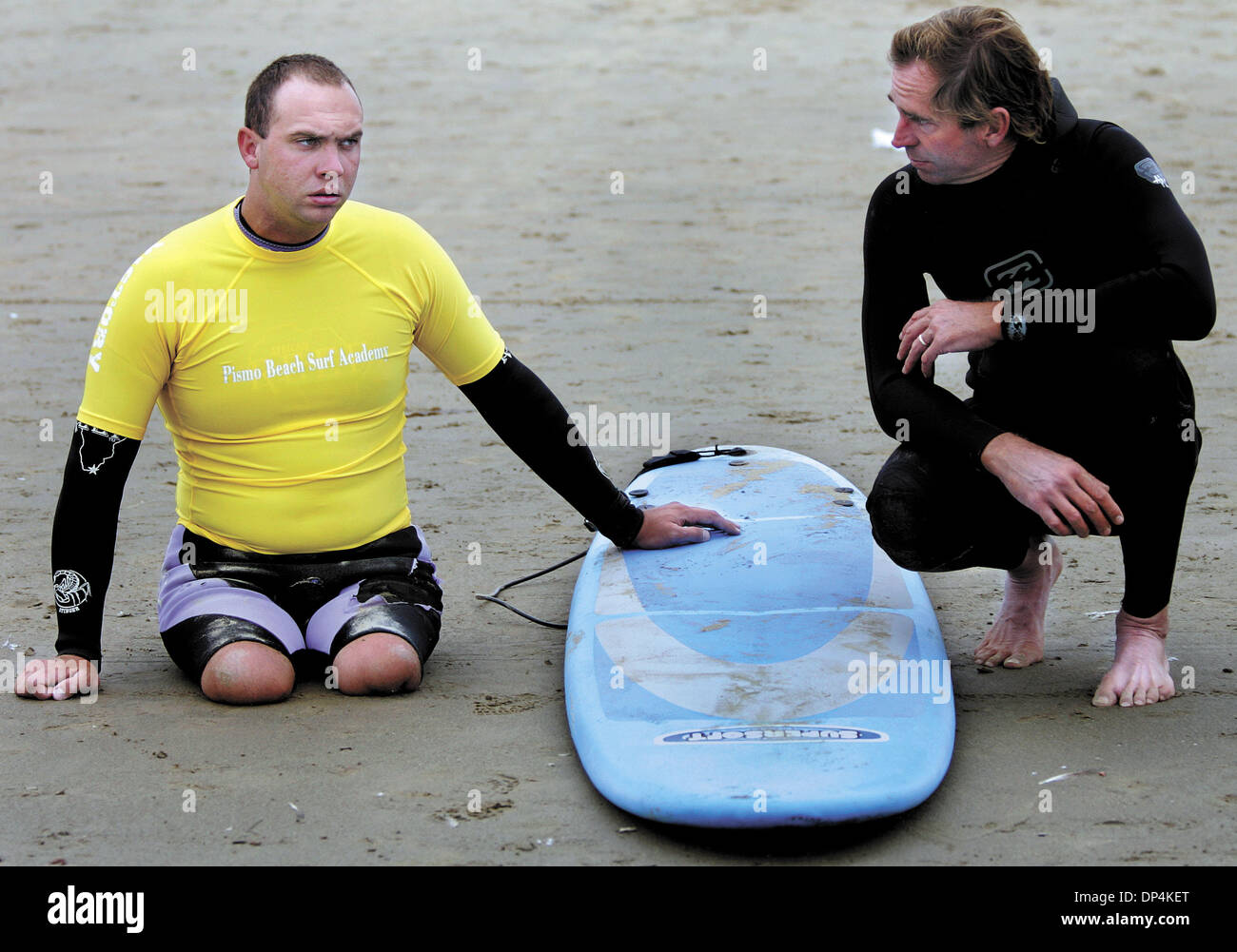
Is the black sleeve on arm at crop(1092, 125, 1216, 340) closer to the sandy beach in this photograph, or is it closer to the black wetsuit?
the black wetsuit

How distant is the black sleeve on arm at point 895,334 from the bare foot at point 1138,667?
49cm

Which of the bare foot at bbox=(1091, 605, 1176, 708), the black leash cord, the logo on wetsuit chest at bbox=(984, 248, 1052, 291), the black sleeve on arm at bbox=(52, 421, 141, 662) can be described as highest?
the logo on wetsuit chest at bbox=(984, 248, 1052, 291)

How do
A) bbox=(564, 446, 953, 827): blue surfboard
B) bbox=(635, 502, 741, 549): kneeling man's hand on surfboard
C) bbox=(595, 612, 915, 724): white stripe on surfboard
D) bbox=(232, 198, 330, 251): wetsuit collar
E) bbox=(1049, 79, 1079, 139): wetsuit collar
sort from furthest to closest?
bbox=(635, 502, 741, 549): kneeling man's hand on surfboard < bbox=(232, 198, 330, 251): wetsuit collar < bbox=(1049, 79, 1079, 139): wetsuit collar < bbox=(595, 612, 915, 724): white stripe on surfboard < bbox=(564, 446, 953, 827): blue surfboard

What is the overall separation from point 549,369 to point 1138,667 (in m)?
2.85

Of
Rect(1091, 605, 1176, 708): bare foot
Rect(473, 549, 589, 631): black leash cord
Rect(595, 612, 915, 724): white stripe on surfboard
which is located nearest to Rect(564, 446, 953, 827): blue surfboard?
Rect(595, 612, 915, 724): white stripe on surfboard

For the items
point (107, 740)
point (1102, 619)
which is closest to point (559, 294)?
point (1102, 619)

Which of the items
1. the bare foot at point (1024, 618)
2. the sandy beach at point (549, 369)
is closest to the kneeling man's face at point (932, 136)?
the bare foot at point (1024, 618)

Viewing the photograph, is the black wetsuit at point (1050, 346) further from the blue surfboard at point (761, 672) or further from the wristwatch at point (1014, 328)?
the blue surfboard at point (761, 672)

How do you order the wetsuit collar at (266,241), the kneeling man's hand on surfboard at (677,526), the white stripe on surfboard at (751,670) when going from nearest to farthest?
the white stripe on surfboard at (751,670)
the wetsuit collar at (266,241)
the kneeling man's hand on surfboard at (677,526)

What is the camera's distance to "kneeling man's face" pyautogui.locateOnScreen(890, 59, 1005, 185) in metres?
2.61

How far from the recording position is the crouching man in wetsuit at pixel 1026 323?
2.57 meters

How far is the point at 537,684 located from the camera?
2.91m

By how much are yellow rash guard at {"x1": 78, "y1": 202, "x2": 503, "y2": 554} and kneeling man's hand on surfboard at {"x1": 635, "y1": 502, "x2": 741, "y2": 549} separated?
546 millimetres
